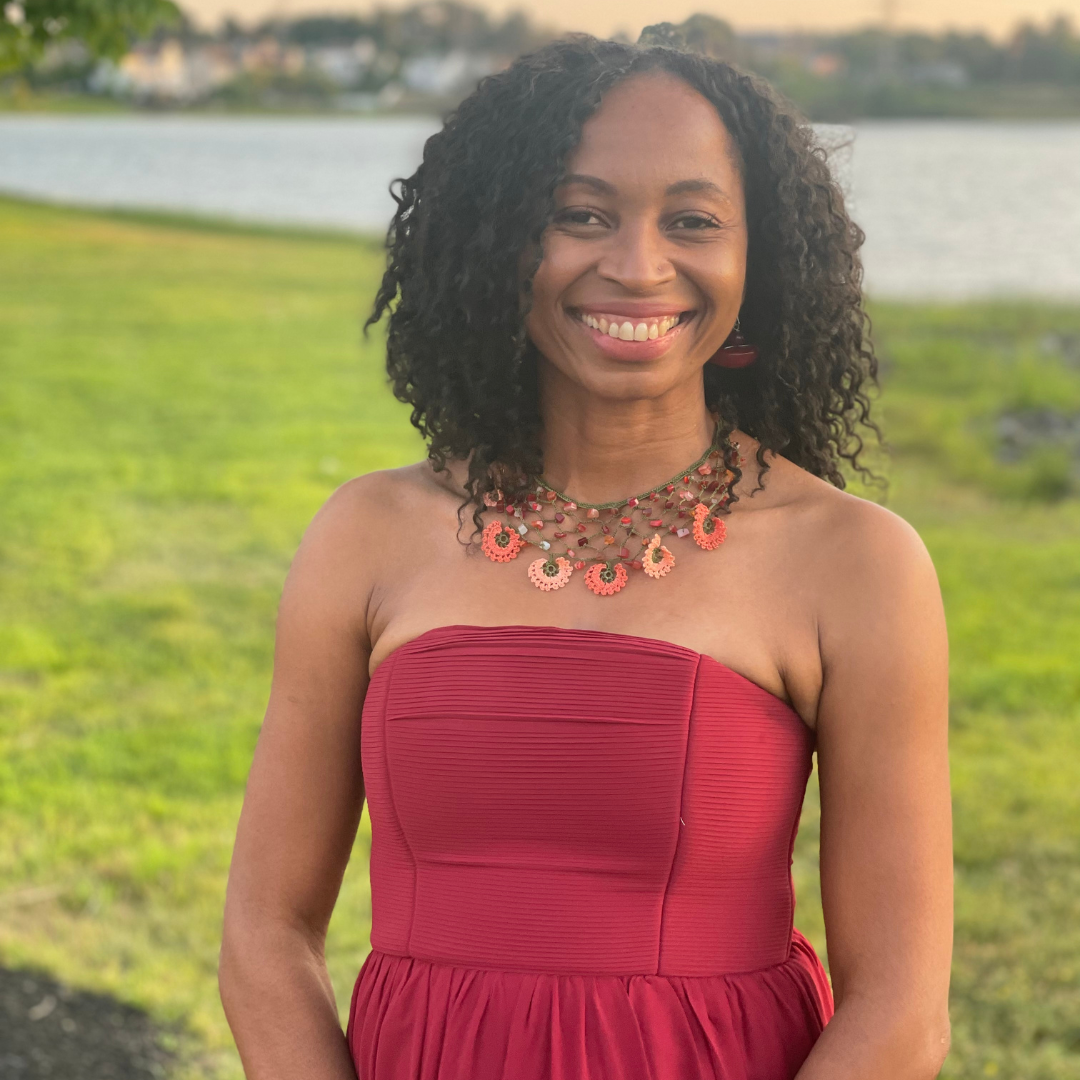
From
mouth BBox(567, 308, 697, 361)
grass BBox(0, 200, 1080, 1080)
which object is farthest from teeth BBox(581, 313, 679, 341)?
grass BBox(0, 200, 1080, 1080)

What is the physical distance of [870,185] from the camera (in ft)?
10.4

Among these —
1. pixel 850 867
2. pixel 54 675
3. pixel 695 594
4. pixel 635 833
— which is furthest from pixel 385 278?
pixel 54 675

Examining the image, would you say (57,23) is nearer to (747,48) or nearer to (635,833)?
(747,48)

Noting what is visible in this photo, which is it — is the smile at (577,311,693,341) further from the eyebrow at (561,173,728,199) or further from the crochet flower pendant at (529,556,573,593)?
the crochet flower pendant at (529,556,573,593)

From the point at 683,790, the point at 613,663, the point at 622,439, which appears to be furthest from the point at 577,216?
the point at 683,790

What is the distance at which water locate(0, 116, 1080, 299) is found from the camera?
19080mm

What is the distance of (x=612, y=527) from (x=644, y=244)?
0.34 m

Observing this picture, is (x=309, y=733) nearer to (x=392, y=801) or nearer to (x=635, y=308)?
(x=392, y=801)

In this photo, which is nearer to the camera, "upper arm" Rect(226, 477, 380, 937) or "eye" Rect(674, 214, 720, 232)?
"eye" Rect(674, 214, 720, 232)

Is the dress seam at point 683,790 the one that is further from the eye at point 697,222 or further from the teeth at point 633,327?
the eye at point 697,222

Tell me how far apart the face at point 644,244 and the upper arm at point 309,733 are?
0.38 metres

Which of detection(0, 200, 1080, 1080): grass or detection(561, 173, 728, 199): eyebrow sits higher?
detection(561, 173, 728, 199): eyebrow

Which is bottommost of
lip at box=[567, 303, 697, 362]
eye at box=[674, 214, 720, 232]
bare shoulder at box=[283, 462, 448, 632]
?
bare shoulder at box=[283, 462, 448, 632]

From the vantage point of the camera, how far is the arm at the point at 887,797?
1.62 metres
